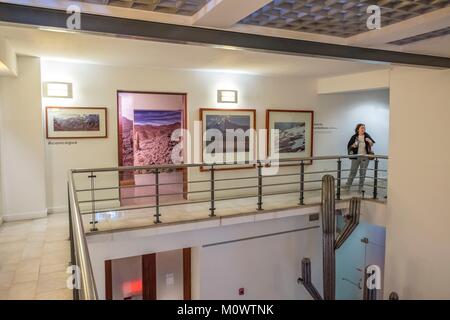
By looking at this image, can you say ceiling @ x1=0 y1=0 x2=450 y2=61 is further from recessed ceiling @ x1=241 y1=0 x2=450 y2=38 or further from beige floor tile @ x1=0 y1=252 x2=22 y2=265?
beige floor tile @ x1=0 y1=252 x2=22 y2=265

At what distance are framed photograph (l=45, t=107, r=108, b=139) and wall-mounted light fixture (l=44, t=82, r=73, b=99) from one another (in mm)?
192

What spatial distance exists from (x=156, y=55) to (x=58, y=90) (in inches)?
64.6

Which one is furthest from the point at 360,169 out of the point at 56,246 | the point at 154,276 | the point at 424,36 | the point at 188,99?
the point at 56,246

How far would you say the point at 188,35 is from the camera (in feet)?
8.52

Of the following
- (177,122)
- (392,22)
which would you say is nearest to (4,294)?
(392,22)

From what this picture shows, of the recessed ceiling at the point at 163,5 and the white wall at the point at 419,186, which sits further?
the white wall at the point at 419,186

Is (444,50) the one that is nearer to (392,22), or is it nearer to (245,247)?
(392,22)

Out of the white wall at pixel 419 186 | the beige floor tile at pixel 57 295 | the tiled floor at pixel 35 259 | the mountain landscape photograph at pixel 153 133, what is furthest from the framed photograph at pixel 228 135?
the beige floor tile at pixel 57 295

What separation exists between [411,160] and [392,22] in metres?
2.74

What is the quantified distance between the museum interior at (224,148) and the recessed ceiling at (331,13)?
Result: 0.8 inches

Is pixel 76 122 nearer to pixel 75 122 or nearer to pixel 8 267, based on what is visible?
pixel 75 122

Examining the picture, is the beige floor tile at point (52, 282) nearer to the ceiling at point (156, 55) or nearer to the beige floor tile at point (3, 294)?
the beige floor tile at point (3, 294)

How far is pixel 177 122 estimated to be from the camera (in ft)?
25.1

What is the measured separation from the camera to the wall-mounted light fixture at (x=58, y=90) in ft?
16.9
